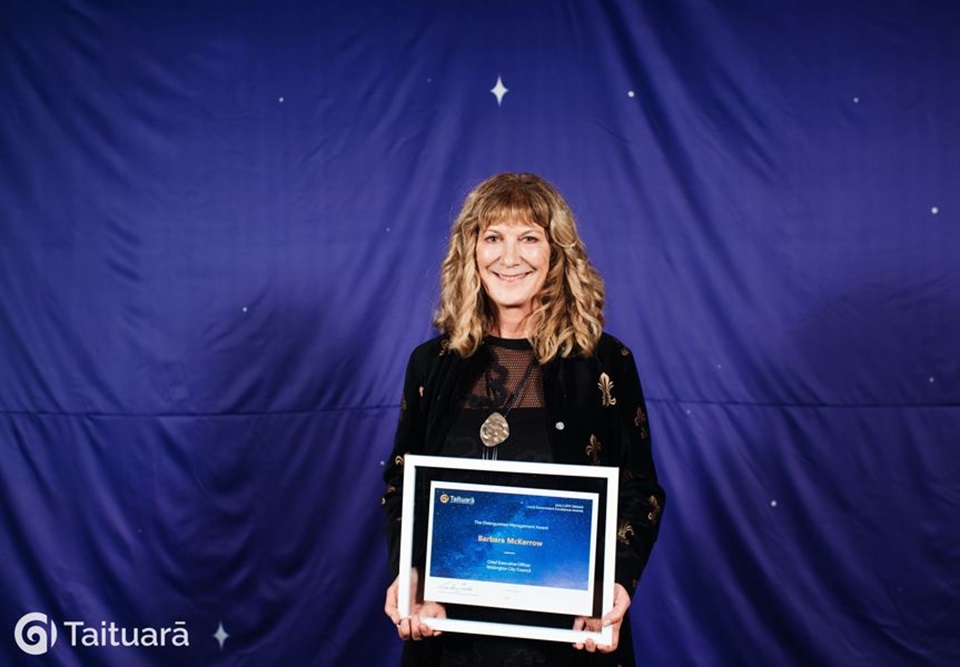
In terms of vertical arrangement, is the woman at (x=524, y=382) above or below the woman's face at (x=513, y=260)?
below

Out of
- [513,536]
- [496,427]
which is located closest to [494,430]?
[496,427]

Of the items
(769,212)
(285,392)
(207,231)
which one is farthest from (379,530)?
(769,212)

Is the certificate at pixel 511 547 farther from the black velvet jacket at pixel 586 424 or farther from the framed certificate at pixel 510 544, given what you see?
the black velvet jacket at pixel 586 424

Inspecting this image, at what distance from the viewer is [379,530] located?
2.68m

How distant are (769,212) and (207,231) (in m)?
1.63

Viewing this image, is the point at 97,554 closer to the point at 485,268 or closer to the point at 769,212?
the point at 485,268

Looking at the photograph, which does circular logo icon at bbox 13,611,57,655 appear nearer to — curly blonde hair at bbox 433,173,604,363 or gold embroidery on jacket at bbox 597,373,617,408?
curly blonde hair at bbox 433,173,604,363

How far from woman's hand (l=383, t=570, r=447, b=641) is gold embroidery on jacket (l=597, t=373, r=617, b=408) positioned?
0.47 m

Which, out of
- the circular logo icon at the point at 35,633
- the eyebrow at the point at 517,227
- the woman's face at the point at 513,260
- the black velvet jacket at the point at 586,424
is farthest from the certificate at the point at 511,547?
the circular logo icon at the point at 35,633

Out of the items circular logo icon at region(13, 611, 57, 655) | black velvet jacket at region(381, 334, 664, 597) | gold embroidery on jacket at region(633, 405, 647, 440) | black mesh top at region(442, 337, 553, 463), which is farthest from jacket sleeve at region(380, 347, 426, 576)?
circular logo icon at region(13, 611, 57, 655)

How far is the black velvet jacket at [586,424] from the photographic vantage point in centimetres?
171

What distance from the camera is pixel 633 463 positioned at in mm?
1758

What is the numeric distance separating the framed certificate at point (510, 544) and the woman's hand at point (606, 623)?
0.01 m

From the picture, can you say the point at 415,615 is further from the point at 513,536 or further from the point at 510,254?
the point at 510,254
